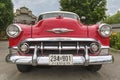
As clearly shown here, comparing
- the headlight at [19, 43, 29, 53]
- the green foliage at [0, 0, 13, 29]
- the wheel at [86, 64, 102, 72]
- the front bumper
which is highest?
the green foliage at [0, 0, 13, 29]

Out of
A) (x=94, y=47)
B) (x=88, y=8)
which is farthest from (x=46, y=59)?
(x=88, y=8)

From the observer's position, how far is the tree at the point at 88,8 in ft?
100

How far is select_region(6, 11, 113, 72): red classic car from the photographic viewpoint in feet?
16.9

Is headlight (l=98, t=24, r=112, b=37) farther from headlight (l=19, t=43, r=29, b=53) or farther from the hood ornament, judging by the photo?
headlight (l=19, t=43, r=29, b=53)

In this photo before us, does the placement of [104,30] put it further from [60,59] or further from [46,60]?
[46,60]

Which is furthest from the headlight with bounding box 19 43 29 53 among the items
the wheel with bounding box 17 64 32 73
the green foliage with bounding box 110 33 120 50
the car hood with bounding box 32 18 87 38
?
the green foliage with bounding box 110 33 120 50

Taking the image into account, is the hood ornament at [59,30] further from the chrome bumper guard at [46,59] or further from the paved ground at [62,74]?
the paved ground at [62,74]

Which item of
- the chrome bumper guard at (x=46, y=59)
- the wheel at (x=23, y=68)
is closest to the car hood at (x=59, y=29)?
the chrome bumper guard at (x=46, y=59)

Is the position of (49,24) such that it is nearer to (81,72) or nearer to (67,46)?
(67,46)

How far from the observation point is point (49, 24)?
572 centimetres

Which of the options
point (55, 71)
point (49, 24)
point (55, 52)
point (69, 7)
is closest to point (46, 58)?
point (55, 52)

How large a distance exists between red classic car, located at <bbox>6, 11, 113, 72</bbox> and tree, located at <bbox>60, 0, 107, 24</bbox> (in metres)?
24.9

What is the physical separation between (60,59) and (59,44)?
0.35m

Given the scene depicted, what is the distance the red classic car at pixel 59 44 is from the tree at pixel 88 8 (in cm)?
2487
